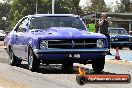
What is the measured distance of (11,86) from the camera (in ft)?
31.6

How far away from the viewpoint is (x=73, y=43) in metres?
12.1

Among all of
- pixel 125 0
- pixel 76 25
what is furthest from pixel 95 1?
pixel 76 25

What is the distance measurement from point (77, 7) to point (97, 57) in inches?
3946

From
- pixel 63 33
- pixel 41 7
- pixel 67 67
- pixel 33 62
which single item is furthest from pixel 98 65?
pixel 41 7

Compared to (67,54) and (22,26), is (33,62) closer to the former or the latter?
(67,54)

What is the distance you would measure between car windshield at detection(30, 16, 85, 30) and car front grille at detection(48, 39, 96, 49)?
137cm

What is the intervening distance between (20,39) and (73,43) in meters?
2.40

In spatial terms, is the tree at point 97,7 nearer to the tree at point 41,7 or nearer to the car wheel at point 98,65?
the tree at point 41,7

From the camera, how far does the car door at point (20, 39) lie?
44.9ft

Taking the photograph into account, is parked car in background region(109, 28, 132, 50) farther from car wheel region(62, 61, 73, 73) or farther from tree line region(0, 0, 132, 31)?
tree line region(0, 0, 132, 31)

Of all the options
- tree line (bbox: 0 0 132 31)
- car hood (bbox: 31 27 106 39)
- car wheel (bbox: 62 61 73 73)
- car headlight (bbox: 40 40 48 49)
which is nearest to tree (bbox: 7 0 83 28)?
tree line (bbox: 0 0 132 31)

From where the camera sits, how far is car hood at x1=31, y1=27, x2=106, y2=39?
40.1ft

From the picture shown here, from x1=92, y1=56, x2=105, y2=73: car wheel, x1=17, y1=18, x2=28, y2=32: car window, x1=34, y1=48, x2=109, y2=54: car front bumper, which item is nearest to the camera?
x1=34, y1=48, x2=109, y2=54: car front bumper

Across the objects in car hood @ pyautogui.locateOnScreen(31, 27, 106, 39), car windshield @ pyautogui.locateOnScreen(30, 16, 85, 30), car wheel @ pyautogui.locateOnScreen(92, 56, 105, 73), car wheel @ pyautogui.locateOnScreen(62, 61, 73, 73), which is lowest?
car wheel @ pyautogui.locateOnScreen(62, 61, 73, 73)
